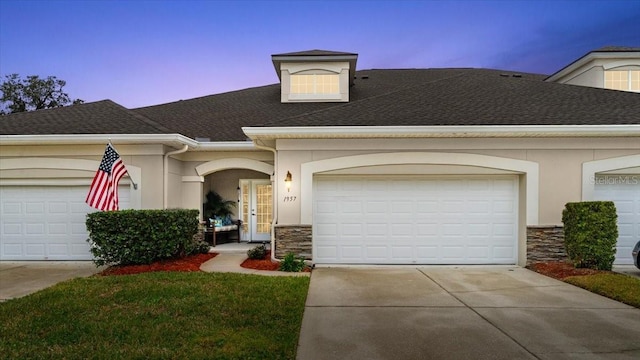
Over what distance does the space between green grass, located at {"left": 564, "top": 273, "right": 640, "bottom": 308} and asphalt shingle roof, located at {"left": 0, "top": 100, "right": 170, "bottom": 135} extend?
954cm

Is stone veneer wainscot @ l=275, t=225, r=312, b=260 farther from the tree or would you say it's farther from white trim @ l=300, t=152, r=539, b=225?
the tree

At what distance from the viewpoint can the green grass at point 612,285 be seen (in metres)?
6.19

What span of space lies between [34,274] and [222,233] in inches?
195

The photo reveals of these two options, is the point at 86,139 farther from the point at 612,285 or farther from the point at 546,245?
the point at 612,285

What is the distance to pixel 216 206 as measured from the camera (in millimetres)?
12375

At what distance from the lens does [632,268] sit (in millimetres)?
8859

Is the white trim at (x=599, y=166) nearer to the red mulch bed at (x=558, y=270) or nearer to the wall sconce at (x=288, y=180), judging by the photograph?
the red mulch bed at (x=558, y=270)

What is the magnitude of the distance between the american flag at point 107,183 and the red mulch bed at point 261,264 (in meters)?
3.27

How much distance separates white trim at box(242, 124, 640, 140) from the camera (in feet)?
28.1

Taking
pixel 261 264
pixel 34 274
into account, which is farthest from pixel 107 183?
pixel 261 264

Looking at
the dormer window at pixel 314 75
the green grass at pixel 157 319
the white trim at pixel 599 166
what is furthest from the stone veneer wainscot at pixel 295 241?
the white trim at pixel 599 166

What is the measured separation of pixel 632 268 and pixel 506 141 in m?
4.07

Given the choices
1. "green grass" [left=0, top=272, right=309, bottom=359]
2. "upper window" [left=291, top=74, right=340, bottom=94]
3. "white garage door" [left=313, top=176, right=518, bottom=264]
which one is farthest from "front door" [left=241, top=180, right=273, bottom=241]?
"green grass" [left=0, top=272, right=309, bottom=359]

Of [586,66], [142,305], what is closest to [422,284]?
[142,305]
